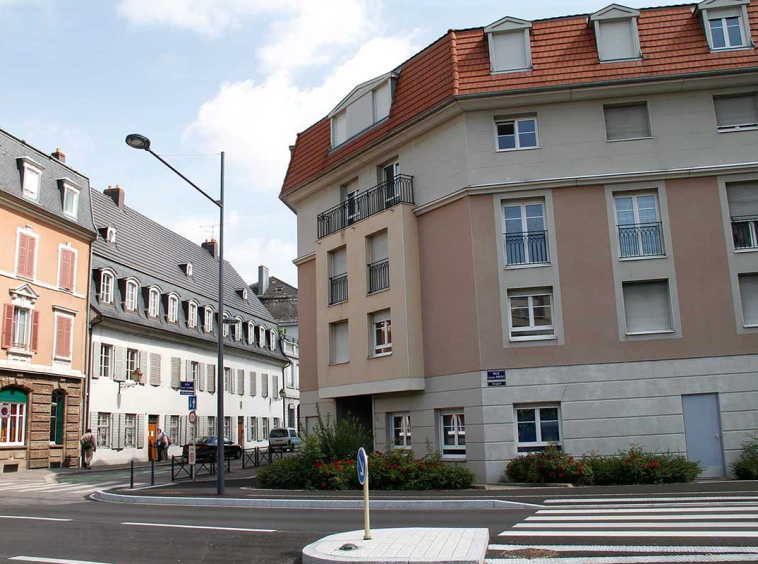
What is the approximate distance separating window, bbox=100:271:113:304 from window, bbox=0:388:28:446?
23.6 feet

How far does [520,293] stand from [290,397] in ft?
144

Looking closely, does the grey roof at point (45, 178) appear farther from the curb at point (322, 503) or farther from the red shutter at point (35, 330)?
the curb at point (322, 503)

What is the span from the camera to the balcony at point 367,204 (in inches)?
866

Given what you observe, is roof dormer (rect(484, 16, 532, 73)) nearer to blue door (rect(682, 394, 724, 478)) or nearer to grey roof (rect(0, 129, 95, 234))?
blue door (rect(682, 394, 724, 478))

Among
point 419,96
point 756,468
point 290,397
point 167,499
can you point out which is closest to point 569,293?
point 756,468

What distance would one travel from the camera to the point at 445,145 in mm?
20938

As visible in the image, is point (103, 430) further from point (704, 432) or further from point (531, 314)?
point (704, 432)

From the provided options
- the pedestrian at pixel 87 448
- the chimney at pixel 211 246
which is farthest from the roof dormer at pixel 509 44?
the chimney at pixel 211 246

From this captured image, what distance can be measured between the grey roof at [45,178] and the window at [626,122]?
73.8 ft

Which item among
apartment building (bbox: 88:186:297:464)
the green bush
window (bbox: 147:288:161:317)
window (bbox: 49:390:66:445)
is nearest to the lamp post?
apartment building (bbox: 88:186:297:464)

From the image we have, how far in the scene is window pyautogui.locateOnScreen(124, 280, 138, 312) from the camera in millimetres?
37656

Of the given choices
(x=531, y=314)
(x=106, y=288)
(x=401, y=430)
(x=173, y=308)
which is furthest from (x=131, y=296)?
(x=531, y=314)

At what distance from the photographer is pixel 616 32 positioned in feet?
66.3

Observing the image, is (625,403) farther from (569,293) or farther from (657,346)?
(569,293)
